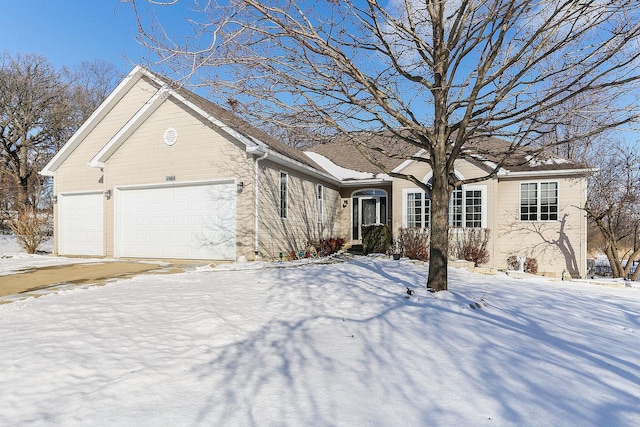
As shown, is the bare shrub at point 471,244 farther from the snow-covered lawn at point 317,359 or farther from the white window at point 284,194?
the snow-covered lawn at point 317,359

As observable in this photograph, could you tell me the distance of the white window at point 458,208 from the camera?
40.4 feet

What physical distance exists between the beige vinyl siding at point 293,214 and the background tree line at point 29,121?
1561 centimetres

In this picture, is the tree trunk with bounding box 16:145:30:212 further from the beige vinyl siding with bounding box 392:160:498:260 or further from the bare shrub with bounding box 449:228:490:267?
the bare shrub with bounding box 449:228:490:267

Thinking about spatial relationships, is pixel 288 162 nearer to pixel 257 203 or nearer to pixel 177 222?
pixel 257 203

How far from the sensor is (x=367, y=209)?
1532 cm

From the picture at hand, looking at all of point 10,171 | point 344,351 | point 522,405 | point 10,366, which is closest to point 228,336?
point 344,351

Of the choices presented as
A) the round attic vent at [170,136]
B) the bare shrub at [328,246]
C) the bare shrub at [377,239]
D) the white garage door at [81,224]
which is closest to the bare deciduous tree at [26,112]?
the white garage door at [81,224]

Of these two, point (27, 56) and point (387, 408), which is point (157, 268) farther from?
point (27, 56)

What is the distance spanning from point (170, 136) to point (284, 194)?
3949 millimetres

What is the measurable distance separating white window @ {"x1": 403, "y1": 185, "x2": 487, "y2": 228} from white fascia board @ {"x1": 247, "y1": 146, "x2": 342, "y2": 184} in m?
3.04

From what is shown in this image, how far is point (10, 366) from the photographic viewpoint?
10.3ft

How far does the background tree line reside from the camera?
67.6 feet

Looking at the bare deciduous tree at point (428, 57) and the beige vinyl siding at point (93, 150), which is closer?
the bare deciduous tree at point (428, 57)

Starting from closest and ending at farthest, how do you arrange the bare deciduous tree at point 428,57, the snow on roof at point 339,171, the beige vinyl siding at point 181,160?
1. the bare deciduous tree at point 428,57
2. the beige vinyl siding at point 181,160
3. the snow on roof at point 339,171
